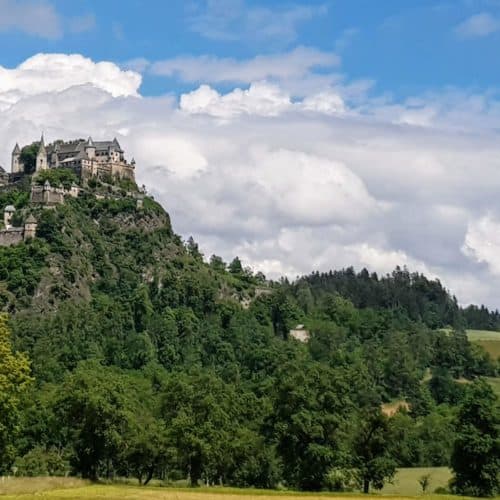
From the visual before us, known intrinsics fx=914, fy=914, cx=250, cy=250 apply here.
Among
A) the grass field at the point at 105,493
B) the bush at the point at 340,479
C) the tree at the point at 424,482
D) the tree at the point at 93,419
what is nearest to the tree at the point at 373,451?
the bush at the point at 340,479

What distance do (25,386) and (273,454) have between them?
123 feet

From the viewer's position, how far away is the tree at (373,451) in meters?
102

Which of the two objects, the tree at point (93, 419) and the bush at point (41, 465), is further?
the bush at point (41, 465)

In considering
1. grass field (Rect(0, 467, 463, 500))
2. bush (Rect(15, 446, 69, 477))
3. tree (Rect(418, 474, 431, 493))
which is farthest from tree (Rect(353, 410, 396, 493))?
bush (Rect(15, 446, 69, 477))

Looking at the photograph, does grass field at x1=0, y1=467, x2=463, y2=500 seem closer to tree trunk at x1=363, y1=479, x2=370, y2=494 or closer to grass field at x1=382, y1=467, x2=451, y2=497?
tree trunk at x1=363, y1=479, x2=370, y2=494

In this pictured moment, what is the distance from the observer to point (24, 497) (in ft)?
237

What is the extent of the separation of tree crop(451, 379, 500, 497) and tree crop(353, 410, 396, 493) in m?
7.53

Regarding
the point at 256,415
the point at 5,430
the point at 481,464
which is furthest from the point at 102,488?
the point at 256,415

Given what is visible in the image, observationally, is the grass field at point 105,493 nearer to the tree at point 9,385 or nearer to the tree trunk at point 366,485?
the tree at point 9,385

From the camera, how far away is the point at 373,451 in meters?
105

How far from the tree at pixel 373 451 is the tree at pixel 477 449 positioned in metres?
7.53

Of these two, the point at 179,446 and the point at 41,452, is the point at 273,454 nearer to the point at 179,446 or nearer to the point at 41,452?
the point at 179,446

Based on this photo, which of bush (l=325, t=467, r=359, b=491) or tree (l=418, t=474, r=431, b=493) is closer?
bush (l=325, t=467, r=359, b=491)

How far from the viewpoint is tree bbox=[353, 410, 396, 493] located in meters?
102
